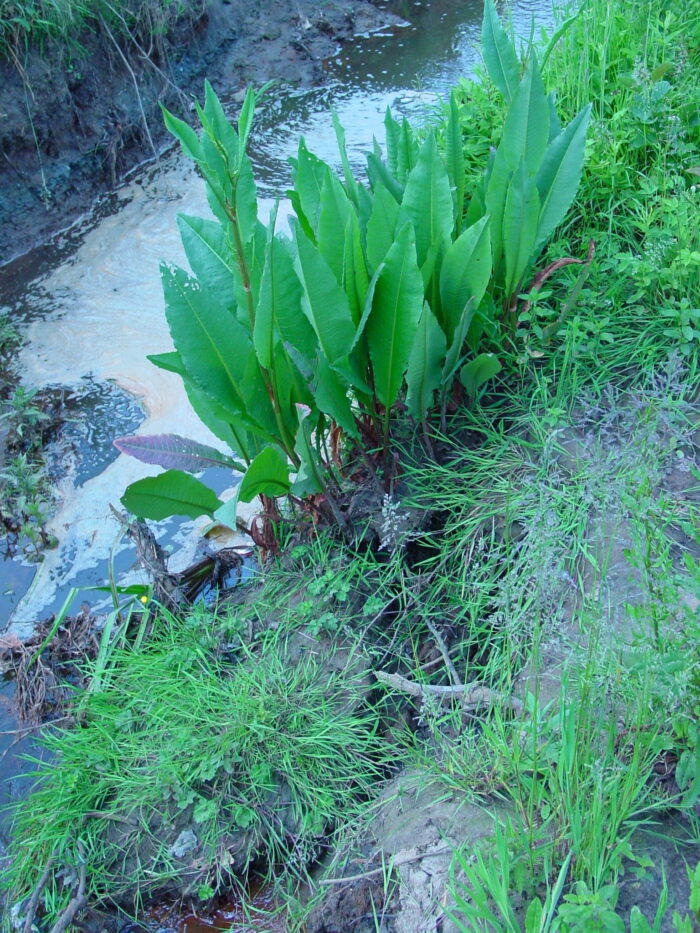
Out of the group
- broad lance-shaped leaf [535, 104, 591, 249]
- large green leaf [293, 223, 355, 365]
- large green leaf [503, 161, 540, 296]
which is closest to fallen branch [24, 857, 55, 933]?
large green leaf [293, 223, 355, 365]

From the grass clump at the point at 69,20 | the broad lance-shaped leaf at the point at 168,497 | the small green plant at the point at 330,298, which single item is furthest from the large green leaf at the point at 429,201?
the grass clump at the point at 69,20

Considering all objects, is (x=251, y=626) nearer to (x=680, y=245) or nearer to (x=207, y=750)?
(x=207, y=750)

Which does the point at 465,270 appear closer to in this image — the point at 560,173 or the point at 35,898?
the point at 560,173

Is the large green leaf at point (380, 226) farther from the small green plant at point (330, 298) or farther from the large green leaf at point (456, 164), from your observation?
the large green leaf at point (456, 164)

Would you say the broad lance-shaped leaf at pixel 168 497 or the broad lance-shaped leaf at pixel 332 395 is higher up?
the broad lance-shaped leaf at pixel 332 395

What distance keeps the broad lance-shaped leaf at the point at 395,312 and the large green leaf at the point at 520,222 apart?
0.41 metres

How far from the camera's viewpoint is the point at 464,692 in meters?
1.64

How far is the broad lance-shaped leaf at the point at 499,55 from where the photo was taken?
230 centimetres

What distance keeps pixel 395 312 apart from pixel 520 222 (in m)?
0.47

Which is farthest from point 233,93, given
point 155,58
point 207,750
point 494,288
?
point 207,750

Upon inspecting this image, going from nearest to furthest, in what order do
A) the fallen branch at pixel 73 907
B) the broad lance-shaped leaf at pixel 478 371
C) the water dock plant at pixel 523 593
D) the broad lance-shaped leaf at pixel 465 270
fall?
the water dock plant at pixel 523 593 → the fallen branch at pixel 73 907 → the broad lance-shaped leaf at pixel 465 270 → the broad lance-shaped leaf at pixel 478 371

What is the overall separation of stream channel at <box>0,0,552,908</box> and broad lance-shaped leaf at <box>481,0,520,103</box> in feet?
2.34

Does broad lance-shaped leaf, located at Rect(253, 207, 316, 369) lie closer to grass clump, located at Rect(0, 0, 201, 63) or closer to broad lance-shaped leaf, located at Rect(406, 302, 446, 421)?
broad lance-shaped leaf, located at Rect(406, 302, 446, 421)

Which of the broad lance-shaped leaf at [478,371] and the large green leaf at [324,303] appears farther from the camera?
the broad lance-shaped leaf at [478,371]
